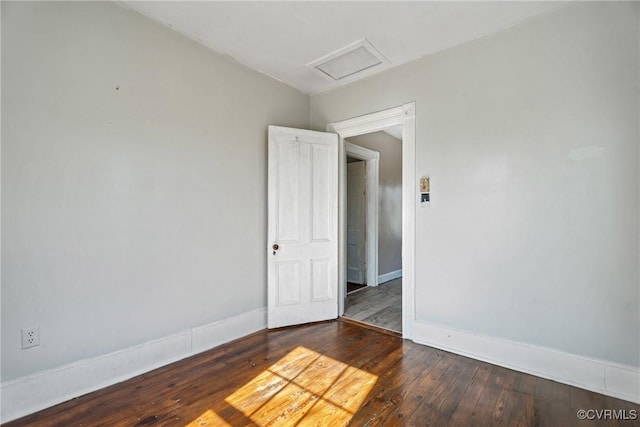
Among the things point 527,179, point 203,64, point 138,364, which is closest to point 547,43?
point 527,179

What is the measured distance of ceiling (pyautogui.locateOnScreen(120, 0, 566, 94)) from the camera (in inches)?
86.4

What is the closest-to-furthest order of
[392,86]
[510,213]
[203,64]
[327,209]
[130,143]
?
[130,143] < [510,213] < [203,64] < [392,86] < [327,209]

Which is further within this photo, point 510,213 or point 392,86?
point 392,86

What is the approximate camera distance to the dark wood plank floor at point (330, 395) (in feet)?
5.69

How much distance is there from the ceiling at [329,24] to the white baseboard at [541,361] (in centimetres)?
263

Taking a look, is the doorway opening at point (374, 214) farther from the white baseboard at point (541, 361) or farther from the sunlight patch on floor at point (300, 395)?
the sunlight patch on floor at point (300, 395)

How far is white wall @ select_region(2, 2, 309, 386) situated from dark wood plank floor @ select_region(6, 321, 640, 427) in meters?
0.39

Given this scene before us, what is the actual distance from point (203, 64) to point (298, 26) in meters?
0.97

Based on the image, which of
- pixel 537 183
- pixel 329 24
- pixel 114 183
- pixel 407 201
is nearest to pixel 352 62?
pixel 329 24

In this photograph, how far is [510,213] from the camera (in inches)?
94.2

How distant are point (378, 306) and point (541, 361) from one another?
1.95 metres

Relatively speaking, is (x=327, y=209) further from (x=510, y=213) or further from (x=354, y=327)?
(x=510, y=213)

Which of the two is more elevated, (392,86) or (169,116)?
(392,86)

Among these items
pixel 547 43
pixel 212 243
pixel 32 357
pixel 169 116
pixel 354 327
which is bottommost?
pixel 354 327
